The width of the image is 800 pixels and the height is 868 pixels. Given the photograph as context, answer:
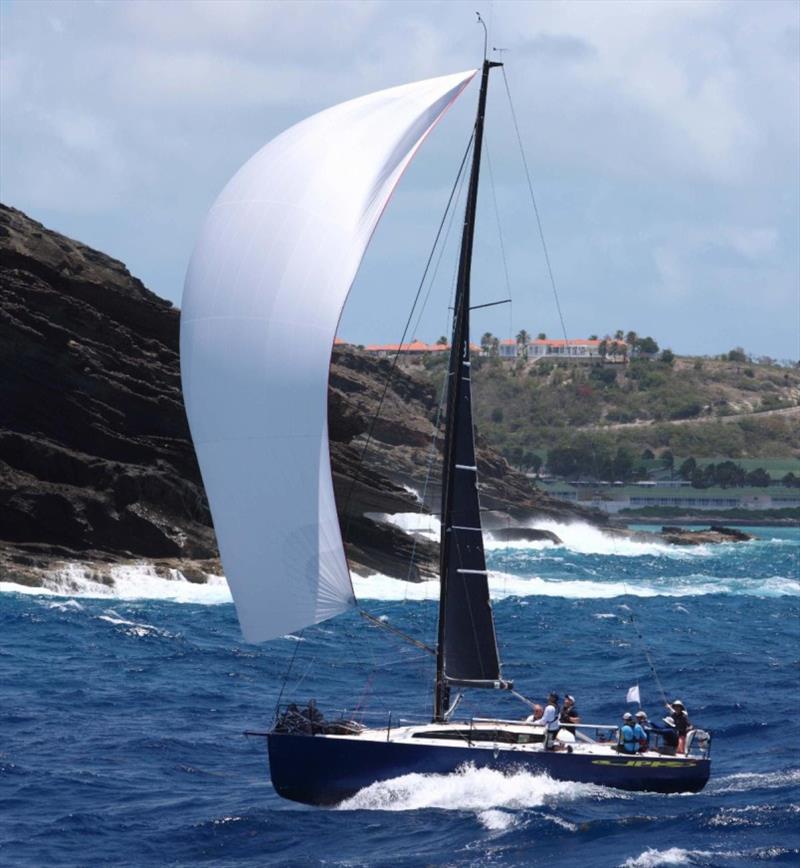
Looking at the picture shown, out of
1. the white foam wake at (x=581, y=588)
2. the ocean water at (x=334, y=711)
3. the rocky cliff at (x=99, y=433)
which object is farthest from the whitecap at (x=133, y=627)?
the white foam wake at (x=581, y=588)

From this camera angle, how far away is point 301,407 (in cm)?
2002

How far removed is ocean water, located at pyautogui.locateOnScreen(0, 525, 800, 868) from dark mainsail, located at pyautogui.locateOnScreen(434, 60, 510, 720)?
1.51 meters

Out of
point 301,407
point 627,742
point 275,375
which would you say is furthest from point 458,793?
point 275,375

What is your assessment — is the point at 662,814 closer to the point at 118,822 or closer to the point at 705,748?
the point at 705,748

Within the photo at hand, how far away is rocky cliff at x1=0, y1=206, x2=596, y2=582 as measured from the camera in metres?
49.0

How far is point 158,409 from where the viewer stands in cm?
5400

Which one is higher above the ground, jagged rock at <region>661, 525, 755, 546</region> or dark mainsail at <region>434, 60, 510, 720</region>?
jagged rock at <region>661, 525, 755, 546</region>

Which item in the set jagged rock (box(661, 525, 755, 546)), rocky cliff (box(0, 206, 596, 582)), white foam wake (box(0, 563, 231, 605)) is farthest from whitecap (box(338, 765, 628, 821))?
jagged rock (box(661, 525, 755, 546))

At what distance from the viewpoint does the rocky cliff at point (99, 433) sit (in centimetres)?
4897

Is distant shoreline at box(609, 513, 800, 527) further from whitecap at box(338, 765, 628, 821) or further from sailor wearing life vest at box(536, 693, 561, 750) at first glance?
whitecap at box(338, 765, 628, 821)

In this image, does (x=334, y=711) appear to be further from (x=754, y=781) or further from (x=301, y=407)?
(x=301, y=407)

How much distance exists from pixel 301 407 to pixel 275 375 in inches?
20.2

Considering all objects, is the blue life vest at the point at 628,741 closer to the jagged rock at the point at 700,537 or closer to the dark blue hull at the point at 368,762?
the dark blue hull at the point at 368,762

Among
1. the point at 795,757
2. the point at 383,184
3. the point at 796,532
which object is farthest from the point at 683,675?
the point at 796,532
